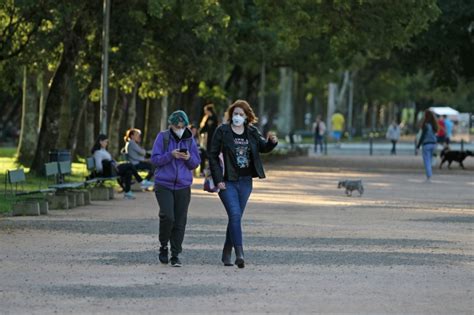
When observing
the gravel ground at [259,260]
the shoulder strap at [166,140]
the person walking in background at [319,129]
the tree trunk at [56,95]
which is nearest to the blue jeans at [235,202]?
the gravel ground at [259,260]

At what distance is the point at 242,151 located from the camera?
51.6 feet

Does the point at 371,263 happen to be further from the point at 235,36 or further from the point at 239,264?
the point at 235,36

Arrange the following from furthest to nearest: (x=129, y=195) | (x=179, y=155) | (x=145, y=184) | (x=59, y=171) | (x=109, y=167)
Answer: (x=145, y=184) → (x=109, y=167) → (x=129, y=195) → (x=59, y=171) → (x=179, y=155)

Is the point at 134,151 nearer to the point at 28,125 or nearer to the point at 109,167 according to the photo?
the point at 109,167

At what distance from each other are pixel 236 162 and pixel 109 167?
1461 centimetres

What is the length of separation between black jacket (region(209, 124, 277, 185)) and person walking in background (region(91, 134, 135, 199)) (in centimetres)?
1372

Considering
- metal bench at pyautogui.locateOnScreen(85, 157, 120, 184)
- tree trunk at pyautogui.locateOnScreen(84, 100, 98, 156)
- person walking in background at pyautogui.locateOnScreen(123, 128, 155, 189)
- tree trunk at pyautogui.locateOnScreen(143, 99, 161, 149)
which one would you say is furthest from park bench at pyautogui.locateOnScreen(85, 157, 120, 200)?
tree trunk at pyautogui.locateOnScreen(143, 99, 161, 149)

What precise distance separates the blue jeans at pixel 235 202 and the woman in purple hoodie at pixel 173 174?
0.54 m

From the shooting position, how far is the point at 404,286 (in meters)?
13.9

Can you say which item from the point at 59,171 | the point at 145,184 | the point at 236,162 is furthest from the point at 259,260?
the point at 145,184

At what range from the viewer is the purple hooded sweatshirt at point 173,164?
16078 millimetres

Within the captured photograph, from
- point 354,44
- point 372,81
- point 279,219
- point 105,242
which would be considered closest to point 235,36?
point 354,44

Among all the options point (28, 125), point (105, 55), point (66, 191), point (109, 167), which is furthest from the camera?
point (28, 125)

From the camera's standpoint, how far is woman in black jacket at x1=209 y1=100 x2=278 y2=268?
51.4 ft
